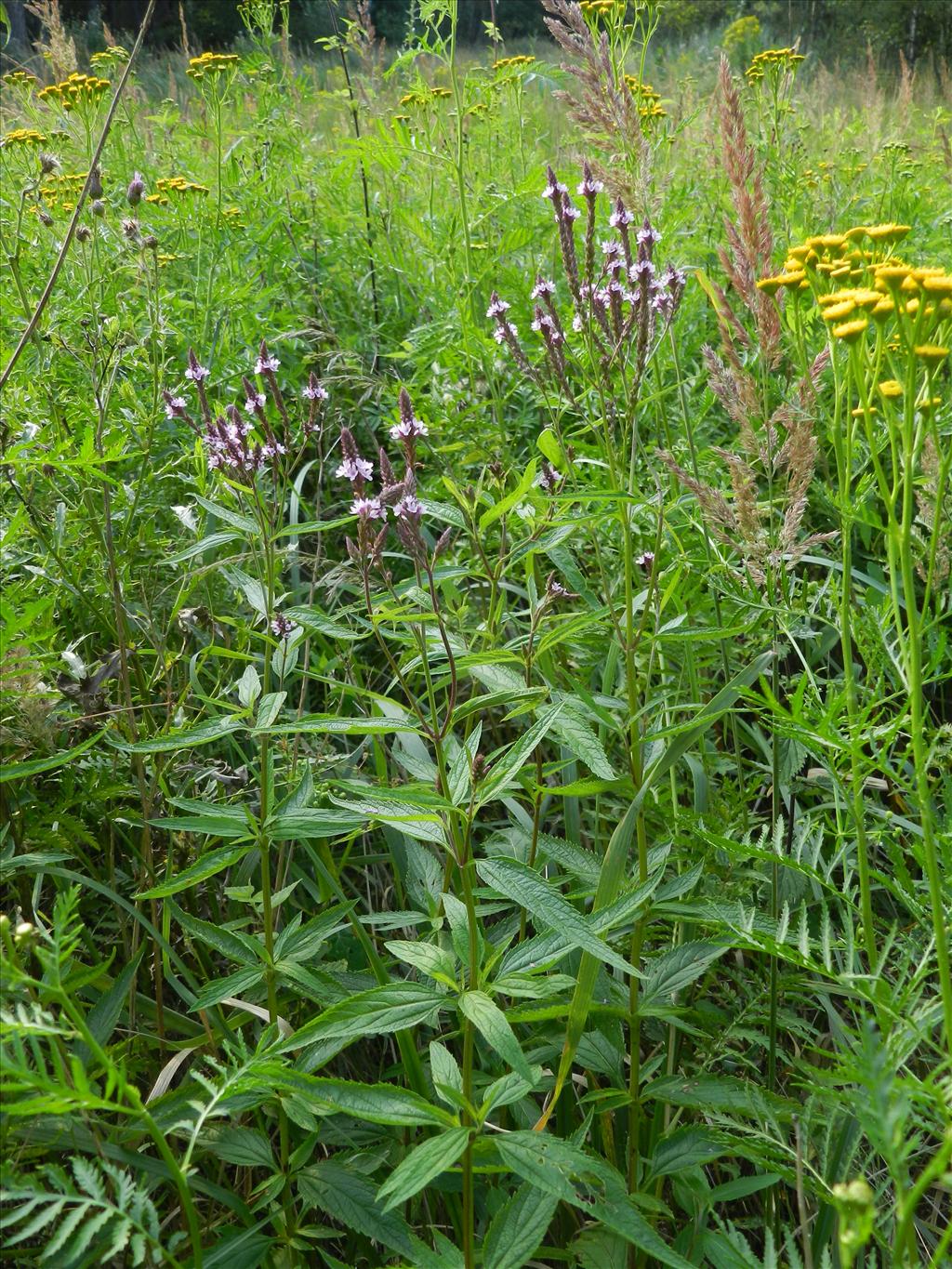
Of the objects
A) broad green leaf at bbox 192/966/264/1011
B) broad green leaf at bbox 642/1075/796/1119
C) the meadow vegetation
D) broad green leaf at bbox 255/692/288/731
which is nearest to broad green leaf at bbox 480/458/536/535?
the meadow vegetation

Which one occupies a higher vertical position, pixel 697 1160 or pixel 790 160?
pixel 790 160

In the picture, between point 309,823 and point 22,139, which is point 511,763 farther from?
point 22,139

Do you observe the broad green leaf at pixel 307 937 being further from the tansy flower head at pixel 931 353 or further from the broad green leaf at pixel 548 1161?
the tansy flower head at pixel 931 353

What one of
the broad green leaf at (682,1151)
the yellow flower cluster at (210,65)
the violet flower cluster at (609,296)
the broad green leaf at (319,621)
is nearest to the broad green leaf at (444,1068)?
the broad green leaf at (682,1151)

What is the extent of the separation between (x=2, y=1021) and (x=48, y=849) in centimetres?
86

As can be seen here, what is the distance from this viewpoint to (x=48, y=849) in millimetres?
1675

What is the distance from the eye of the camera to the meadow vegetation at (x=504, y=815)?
1151mm

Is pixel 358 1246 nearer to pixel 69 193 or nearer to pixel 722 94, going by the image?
pixel 722 94

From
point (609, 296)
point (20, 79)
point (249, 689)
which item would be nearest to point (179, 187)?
point (20, 79)

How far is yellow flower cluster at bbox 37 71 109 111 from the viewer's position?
2.96m

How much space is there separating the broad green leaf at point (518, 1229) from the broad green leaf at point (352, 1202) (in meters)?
0.13

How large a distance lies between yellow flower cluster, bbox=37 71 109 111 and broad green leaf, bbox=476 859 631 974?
2.85 meters

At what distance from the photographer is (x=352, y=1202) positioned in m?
1.29

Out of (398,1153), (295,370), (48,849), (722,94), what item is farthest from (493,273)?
(398,1153)
